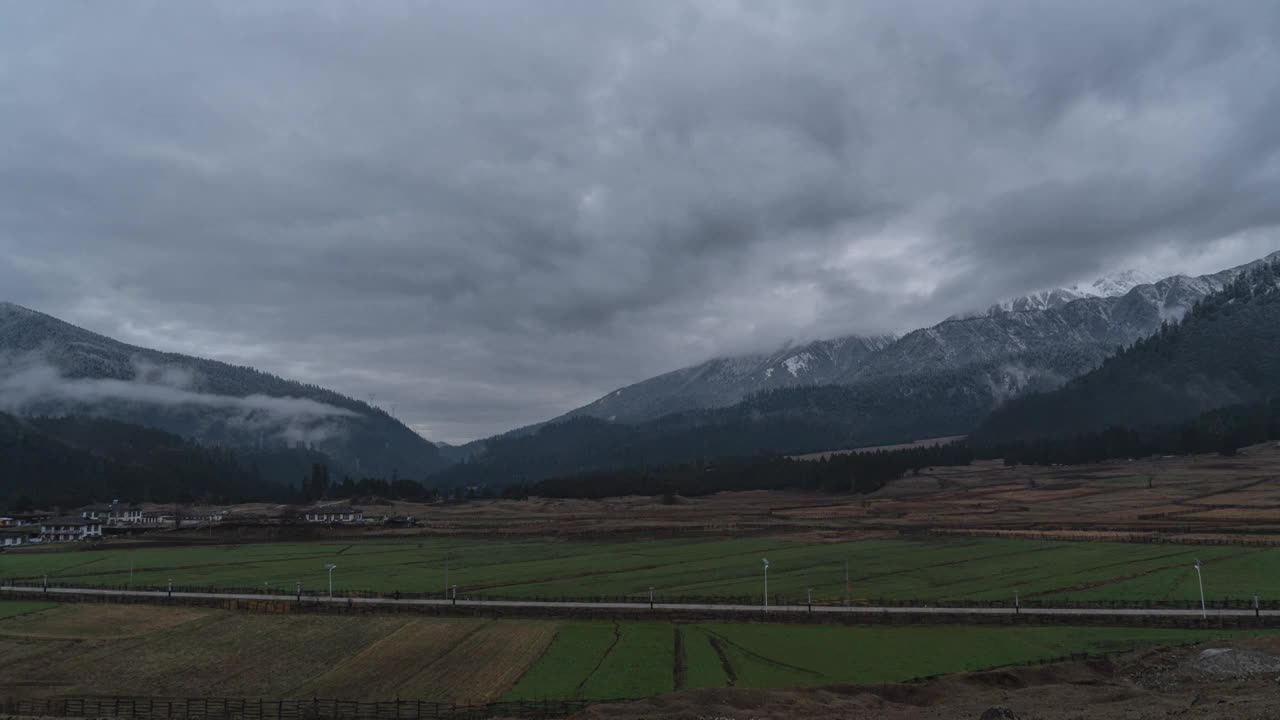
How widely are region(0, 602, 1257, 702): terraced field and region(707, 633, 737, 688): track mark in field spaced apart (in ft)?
0.44

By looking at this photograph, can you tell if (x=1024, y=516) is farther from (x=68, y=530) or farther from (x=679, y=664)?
(x=68, y=530)

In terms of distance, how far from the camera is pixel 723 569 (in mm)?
95125

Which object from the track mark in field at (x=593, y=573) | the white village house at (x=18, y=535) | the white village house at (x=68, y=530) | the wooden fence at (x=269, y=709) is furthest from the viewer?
the white village house at (x=68, y=530)

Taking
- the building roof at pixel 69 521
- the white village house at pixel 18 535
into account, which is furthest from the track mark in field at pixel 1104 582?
the building roof at pixel 69 521

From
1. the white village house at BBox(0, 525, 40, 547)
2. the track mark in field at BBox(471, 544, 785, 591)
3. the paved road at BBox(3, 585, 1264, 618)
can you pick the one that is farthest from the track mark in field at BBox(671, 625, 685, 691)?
the white village house at BBox(0, 525, 40, 547)

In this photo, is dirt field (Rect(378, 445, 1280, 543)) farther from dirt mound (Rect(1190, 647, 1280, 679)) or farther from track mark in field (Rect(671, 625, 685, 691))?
track mark in field (Rect(671, 625, 685, 691))

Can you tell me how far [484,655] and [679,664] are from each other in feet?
47.0

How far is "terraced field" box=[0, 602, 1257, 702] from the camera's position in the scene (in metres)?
53.2

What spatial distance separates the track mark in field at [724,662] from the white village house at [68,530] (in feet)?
480

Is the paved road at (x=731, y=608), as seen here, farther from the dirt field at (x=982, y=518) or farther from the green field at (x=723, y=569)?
the dirt field at (x=982, y=518)

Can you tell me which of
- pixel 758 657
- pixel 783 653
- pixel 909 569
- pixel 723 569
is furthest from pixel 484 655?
pixel 909 569

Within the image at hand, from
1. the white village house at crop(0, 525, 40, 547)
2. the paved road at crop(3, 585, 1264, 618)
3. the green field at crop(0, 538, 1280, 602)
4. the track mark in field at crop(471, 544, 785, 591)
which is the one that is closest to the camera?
the paved road at crop(3, 585, 1264, 618)

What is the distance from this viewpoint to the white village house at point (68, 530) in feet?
535

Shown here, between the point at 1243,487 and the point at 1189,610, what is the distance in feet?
392
